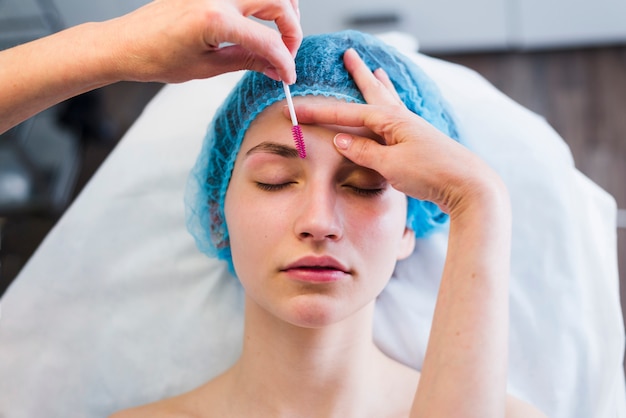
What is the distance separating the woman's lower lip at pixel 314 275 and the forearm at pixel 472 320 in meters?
0.19

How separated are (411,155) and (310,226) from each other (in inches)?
8.5

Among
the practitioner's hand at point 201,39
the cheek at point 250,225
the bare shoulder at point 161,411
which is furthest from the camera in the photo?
the bare shoulder at point 161,411

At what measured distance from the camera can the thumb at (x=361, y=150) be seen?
131 centimetres

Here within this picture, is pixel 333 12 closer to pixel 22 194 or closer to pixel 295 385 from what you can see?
pixel 22 194

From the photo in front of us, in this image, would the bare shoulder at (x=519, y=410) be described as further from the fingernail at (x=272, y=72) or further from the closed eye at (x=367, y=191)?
the fingernail at (x=272, y=72)

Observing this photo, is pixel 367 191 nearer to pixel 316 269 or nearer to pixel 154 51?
pixel 316 269

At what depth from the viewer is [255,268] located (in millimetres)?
1359

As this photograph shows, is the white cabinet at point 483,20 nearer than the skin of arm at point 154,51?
No

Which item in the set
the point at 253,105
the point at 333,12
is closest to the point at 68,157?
the point at 333,12

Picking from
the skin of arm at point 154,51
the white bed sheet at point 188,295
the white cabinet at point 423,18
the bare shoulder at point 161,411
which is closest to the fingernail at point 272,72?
the skin of arm at point 154,51

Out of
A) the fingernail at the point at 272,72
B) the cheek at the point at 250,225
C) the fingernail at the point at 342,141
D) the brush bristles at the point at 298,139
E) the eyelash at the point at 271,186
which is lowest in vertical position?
the cheek at the point at 250,225

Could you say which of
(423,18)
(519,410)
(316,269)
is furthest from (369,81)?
(423,18)

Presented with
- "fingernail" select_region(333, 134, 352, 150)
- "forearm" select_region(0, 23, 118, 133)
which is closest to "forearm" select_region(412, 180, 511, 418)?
"fingernail" select_region(333, 134, 352, 150)

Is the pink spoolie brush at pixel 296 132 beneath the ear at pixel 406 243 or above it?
above
